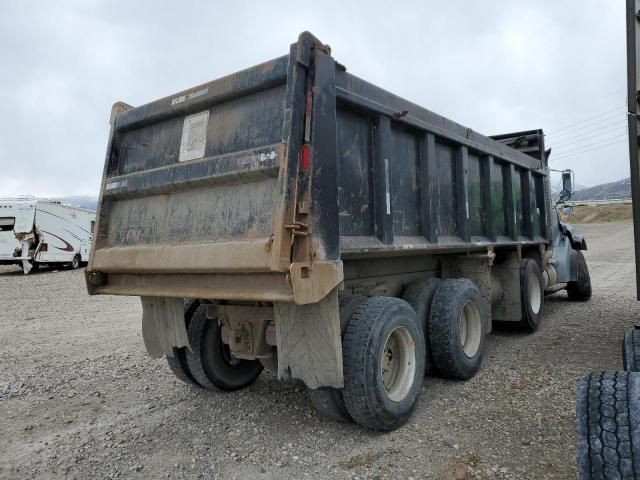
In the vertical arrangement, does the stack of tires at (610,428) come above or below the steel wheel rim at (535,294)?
below

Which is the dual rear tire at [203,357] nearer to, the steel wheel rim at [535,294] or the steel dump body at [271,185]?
the steel dump body at [271,185]

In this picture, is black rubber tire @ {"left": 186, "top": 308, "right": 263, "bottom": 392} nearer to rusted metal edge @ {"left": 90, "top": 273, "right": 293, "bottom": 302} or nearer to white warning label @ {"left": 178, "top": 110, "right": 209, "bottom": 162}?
rusted metal edge @ {"left": 90, "top": 273, "right": 293, "bottom": 302}

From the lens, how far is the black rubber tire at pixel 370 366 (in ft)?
10.6

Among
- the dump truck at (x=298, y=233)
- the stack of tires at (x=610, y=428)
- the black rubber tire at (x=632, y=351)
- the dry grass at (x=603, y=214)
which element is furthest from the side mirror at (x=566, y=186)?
the dry grass at (x=603, y=214)

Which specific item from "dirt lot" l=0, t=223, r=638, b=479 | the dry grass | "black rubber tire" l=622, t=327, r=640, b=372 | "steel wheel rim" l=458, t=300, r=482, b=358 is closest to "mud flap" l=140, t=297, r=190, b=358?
"dirt lot" l=0, t=223, r=638, b=479

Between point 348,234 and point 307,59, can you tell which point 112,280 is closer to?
point 348,234

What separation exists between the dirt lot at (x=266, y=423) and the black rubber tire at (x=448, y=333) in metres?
0.17

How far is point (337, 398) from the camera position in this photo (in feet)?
11.1

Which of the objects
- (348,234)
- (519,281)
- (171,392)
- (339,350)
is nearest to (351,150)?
(348,234)

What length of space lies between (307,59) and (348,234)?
1245 mm

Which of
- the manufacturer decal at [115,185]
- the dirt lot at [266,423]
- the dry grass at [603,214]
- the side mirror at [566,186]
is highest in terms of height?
the dry grass at [603,214]

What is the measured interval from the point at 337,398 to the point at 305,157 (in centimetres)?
174

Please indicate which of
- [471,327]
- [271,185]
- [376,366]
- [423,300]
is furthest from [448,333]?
[271,185]

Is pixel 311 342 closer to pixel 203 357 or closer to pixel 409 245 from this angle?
pixel 409 245
